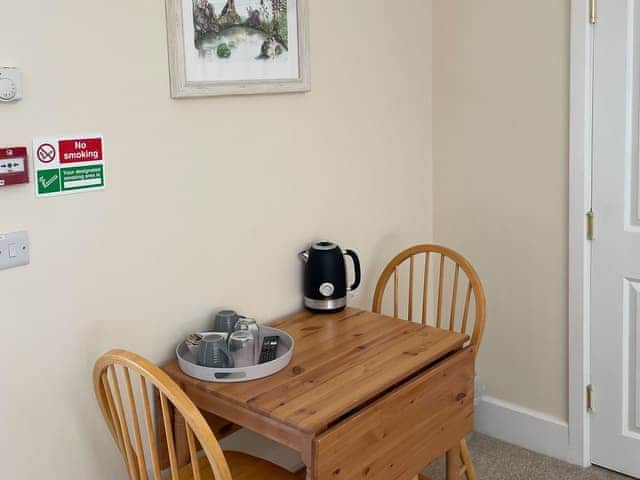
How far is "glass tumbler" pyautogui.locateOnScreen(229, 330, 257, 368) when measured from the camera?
→ 2.18 metres

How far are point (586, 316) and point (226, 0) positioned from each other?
1.74m

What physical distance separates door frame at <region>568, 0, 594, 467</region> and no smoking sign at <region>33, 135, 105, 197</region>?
171cm

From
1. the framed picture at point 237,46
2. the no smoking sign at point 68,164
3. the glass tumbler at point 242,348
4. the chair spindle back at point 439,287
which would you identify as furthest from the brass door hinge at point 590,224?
the no smoking sign at point 68,164

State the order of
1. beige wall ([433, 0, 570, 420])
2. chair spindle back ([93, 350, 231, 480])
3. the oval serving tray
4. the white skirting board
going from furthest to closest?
the white skirting board
beige wall ([433, 0, 570, 420])
the oval serving tray
chair spindle back ([93, 350, 231, 480])

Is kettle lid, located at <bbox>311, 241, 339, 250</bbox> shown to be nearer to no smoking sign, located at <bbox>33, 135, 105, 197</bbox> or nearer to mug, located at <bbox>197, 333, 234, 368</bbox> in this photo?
mug, located at <bbox>197, 333, 234, 368</bbox>

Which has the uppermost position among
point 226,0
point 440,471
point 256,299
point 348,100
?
point 226,0

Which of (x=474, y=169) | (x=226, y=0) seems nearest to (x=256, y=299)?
(x=226, y=0)

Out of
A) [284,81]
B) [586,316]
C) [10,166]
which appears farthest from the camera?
[586,316]

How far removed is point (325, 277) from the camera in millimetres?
2670

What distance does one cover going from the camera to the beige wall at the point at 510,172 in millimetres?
2955

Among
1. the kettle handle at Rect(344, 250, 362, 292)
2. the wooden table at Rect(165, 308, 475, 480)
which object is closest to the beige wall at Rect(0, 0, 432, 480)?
the kettle handle at Rect(344, 250, 362, 292)

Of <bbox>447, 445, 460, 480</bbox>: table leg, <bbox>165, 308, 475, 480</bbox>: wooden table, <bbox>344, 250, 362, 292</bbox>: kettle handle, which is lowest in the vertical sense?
<bbox>447, 445, 460, 480</bbox>: table leg

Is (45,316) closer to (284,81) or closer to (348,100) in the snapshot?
(284,81)

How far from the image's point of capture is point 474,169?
126 inches
